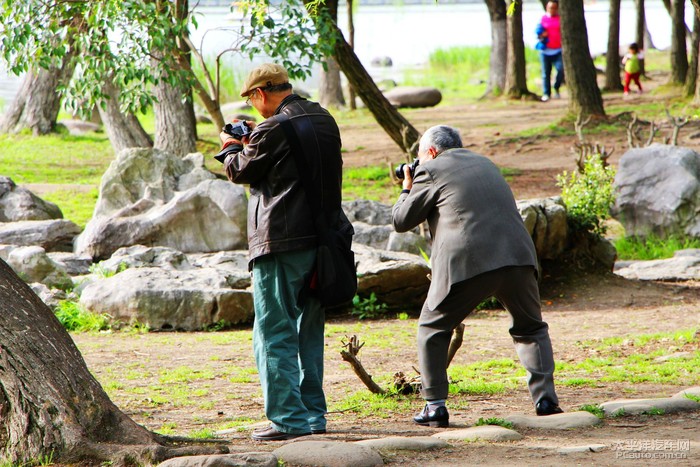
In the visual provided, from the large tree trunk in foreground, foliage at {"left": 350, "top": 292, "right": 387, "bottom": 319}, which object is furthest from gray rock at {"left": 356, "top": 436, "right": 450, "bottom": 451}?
foliage at {"left": 350, "top": 292, "right": 387, "bottom": 319}

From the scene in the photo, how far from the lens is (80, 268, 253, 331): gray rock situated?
8664mm

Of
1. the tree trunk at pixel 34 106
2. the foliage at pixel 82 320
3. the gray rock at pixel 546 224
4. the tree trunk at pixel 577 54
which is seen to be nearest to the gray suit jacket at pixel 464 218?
the foliage at pixel 82 320

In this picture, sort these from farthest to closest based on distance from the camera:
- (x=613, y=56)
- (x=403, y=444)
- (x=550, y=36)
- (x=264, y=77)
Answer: (x=613, y=56), (x=550, y=36), (x=264, y=77), (x=403, y=444)

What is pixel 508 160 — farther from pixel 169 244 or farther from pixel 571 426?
pixel 571 426

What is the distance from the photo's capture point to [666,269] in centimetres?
1089

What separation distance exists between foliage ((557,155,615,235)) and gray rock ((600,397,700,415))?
17.9 ft

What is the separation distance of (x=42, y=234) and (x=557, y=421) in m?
7.79

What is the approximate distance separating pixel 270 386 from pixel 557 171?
439 inches

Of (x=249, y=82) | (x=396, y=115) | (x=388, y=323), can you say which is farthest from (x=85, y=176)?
(x=249, y=82)

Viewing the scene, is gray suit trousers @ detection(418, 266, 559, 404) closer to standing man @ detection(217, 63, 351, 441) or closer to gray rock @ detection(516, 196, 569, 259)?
standing man @ detection(217, 63, 351, 441)

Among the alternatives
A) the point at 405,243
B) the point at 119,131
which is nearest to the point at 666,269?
the point at 405,243

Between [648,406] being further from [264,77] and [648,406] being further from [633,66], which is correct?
[633,66]

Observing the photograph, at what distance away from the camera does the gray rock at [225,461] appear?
12.0 ft

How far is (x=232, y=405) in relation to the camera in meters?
5.95
